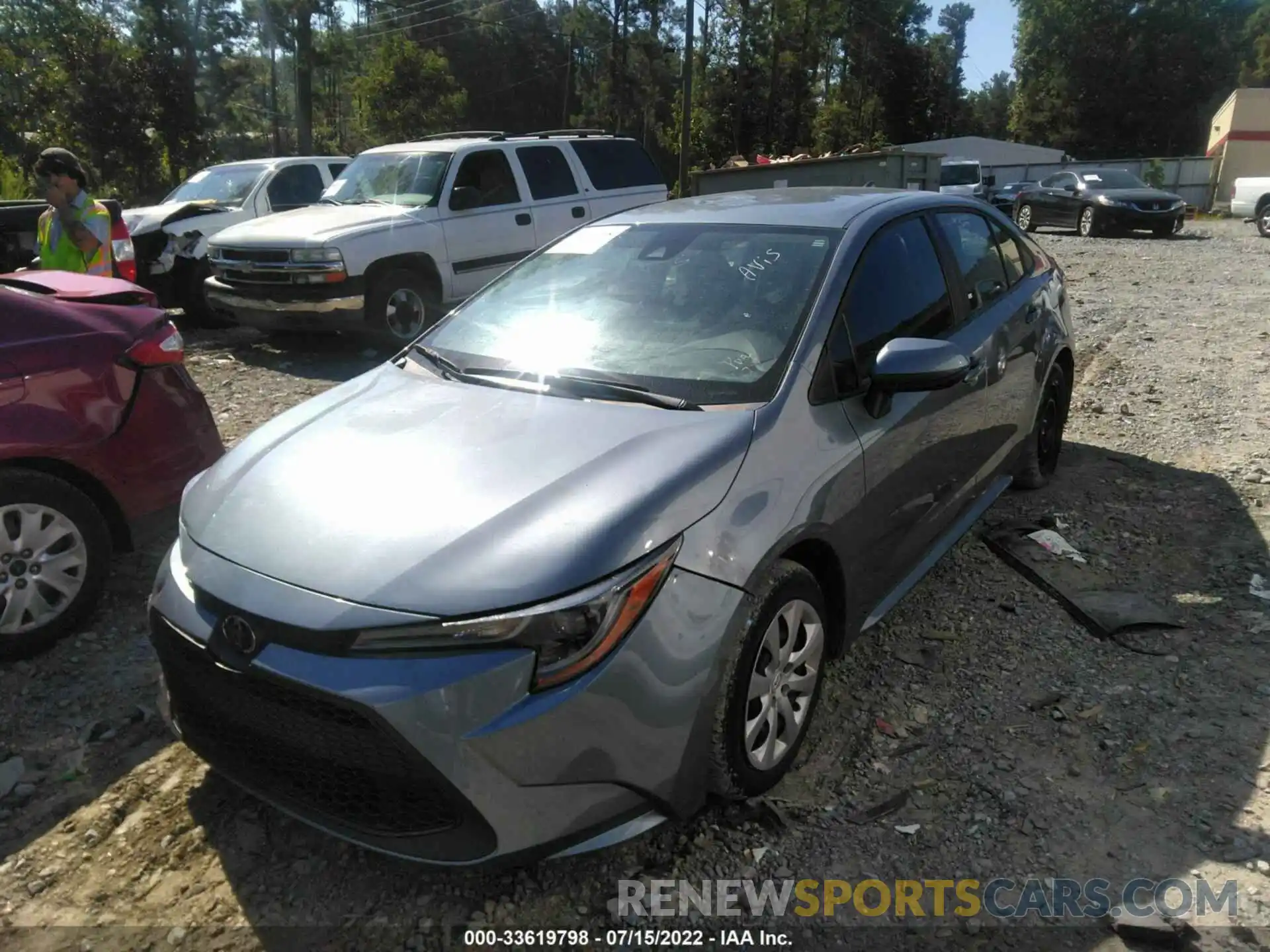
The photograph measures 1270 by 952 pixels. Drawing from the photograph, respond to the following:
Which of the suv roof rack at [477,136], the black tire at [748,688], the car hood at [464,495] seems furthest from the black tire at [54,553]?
the suv roof rack at [477,136]

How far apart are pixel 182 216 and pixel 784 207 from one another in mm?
8833

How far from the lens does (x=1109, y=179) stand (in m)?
20.6

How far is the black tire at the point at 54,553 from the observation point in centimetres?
349

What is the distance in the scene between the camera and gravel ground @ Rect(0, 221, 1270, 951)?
7.91 ft

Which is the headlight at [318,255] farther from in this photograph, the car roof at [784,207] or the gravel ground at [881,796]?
the car roof at [784,207]

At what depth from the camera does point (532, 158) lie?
9617 mm

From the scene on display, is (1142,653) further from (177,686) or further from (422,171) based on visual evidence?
(422,171)

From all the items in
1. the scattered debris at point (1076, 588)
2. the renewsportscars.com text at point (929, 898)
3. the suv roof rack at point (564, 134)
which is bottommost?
the renewsportscars.com text at point (929, 898)

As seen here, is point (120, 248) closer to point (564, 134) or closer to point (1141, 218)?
point (564, 134)

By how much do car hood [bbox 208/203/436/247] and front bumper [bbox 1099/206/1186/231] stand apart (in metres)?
16.3

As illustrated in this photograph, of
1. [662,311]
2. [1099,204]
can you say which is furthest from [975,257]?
[1099,204]

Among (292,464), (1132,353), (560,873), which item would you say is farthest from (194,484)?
(1132,353)

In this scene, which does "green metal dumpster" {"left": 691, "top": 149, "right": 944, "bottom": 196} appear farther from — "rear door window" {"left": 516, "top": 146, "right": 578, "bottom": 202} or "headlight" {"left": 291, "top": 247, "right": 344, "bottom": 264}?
"headlight" {"left": 291, "top": 247, "right": 344, "bottom": 264}

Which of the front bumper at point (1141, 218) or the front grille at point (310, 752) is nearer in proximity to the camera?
the front grille at point (310, 752)
